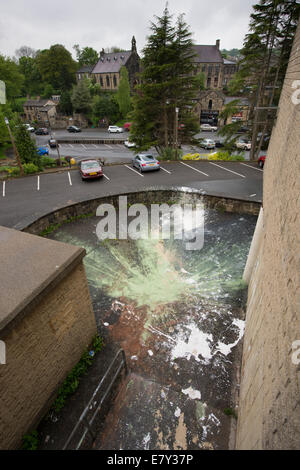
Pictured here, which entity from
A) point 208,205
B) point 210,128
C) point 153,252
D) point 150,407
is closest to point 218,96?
point 210,128

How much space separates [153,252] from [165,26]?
62.7 feet

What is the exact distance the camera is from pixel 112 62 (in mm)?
57219

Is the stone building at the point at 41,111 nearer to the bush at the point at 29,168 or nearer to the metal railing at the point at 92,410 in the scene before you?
the bush at the point at 29,168

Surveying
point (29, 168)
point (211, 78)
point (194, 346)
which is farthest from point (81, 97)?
point (194, 346)

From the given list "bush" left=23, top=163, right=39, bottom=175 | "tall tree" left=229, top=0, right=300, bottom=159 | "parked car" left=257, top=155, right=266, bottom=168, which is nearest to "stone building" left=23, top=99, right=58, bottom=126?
"bush" left=23, top=163, right=39, bottom=175

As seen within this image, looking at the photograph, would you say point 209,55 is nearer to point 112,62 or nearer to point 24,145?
point 112,62

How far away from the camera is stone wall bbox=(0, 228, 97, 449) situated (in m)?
3.05

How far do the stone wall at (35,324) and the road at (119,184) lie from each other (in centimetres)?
665

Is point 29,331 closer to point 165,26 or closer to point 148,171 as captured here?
point 148,171

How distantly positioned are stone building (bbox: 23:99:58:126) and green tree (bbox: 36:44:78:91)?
1375 cm

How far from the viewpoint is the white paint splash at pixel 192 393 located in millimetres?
4193

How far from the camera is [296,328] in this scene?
5.80ft

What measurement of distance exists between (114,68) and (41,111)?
72.2 ft

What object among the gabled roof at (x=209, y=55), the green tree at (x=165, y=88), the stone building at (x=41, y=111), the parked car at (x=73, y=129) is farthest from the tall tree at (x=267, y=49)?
the gabled roof at (x=209, y=55)
